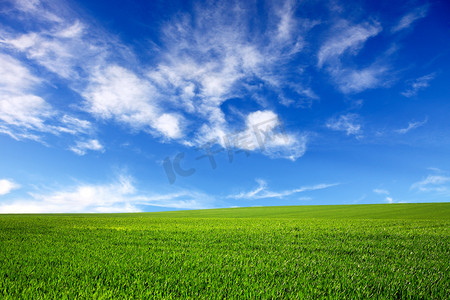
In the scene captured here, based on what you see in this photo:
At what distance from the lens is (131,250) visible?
7.55 m

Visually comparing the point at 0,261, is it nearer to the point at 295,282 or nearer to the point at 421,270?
the point at 295,282

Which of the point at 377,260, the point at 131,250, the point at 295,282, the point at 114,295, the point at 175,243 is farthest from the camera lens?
the point at 175,243

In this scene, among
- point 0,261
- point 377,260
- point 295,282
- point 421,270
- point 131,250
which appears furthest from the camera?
point 131,250

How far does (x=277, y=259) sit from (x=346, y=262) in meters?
1.67

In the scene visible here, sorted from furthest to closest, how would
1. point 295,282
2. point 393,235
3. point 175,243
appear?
point 393,235
point 175,243
point 295,282

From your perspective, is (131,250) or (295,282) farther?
(131,250)

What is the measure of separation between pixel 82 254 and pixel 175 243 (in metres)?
2.85

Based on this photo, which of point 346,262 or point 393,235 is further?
point 393,235

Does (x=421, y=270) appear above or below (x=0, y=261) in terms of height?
below

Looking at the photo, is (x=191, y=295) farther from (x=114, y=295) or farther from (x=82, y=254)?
(x=82, y=254)

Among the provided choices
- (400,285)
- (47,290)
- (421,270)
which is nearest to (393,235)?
(421,270)

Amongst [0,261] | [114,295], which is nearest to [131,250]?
[0,261]

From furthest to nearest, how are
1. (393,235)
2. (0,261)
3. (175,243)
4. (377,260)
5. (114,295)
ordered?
(393,235)
(175,243)
(377,260)
(0,261)
(114,295)

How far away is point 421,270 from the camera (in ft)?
19.2
